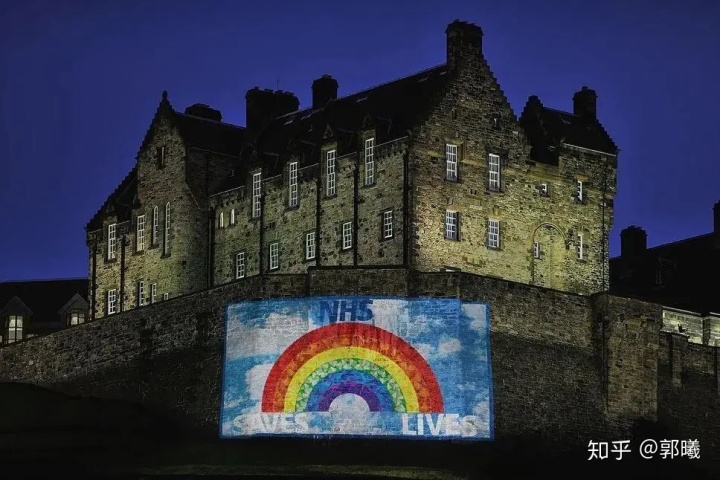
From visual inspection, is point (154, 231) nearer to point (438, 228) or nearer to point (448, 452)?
point (438, 228)

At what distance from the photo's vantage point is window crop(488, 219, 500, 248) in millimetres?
106062

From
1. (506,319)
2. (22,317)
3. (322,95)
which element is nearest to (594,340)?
(506,319)

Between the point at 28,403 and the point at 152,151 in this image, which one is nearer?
the point at 28,403

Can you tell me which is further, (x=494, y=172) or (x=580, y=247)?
(x=580, y=247)

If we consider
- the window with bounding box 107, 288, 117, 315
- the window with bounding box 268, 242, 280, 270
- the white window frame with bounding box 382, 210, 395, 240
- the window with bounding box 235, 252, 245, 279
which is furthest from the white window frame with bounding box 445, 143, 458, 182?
the window with bounding box 107, 288, 117, 315

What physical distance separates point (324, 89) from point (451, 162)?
13719mm

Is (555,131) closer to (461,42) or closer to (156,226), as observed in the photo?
(461,42)

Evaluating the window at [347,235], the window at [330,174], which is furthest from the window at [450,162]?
the window at [330,174]

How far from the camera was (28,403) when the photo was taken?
10175cm

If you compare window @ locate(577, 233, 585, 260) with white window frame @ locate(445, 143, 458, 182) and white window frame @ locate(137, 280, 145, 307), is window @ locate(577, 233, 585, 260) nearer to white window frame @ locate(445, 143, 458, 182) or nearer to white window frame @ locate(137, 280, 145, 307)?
white window frame @ locate(445, 143, 458, 182)

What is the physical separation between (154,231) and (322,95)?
10.2 metres

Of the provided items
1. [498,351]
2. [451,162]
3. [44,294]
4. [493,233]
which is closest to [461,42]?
[451,162]

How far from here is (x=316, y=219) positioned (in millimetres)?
108062

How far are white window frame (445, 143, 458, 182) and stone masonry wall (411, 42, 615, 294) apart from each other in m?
0.18
